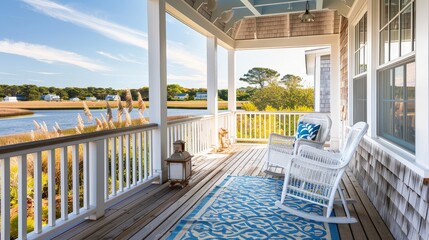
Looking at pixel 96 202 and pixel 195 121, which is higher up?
pixel 195 121

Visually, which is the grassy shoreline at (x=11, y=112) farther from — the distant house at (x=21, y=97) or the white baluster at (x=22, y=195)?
the white baluster at (x=22, y=195)

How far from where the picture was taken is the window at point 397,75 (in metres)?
2.62

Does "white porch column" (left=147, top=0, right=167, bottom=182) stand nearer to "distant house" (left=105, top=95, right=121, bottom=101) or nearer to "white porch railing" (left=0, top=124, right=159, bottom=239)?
"white porch railing" (left=0, top=124, right=159, bottom=239)

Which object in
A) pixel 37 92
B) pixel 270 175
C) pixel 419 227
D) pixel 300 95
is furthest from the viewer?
pixel 300 95

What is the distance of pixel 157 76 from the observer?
4.37 metres

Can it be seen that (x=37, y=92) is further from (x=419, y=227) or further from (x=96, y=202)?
(x=419, y=227)

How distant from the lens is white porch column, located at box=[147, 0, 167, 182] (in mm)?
4324

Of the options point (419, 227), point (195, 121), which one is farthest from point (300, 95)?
point (419, 227)

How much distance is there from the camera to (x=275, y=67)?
46.9 feet

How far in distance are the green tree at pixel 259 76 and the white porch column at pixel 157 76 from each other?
997cm

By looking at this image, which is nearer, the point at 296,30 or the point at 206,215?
the point at 206,215

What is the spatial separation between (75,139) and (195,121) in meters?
3.55

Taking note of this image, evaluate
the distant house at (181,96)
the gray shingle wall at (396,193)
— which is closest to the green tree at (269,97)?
the distant house at (181,96)

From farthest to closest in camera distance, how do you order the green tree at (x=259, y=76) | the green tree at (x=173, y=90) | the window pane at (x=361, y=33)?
the green tree at (x=259, y=76) < the green tree at (x=173, y=90) < the window pane at (x=361, y=33)
